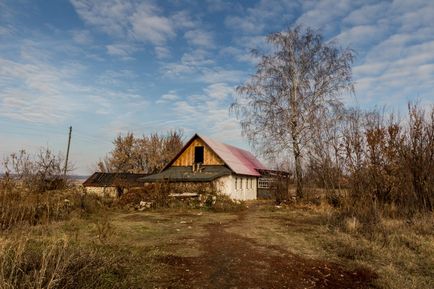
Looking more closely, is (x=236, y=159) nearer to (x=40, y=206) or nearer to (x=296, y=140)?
(x=296, y=140)

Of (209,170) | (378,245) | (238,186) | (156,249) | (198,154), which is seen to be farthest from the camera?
(198,154)

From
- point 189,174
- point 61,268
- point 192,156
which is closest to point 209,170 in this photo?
point 189,174

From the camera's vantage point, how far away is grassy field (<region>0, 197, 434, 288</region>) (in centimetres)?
553

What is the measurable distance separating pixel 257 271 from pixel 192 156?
2291cm

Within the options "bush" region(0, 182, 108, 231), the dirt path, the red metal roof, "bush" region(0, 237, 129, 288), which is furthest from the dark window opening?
"bush" region(0, 237, 129, 288)

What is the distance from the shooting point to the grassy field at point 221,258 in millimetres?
5527

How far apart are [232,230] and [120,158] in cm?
3918

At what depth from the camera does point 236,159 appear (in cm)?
3250

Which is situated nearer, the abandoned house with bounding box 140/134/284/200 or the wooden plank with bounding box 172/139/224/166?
the abandoned house with bounding box 140/134/284/200

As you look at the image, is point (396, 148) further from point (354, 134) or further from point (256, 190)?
point (256, 190)

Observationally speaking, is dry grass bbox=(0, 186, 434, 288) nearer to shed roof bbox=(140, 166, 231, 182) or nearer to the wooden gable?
shed roof bbox=(140, 166, 231, 182)

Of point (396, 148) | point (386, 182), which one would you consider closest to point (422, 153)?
point (396, 148)

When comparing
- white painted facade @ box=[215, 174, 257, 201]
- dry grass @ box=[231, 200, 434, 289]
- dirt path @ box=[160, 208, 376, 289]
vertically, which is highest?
white painted facade @ box=[215, 174, 257, 201]

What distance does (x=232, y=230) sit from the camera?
41.9 ft
